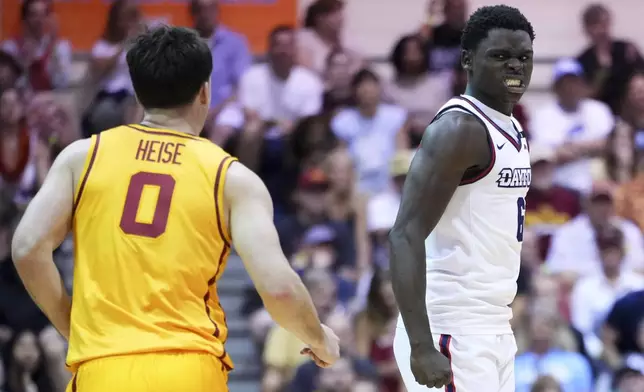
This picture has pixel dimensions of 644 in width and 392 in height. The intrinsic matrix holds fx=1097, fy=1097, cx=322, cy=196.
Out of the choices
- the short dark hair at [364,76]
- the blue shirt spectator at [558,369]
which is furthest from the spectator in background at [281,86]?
the blue shirt spectator at [558,369]

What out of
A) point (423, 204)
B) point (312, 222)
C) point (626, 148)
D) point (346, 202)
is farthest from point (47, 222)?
point (626, 148)

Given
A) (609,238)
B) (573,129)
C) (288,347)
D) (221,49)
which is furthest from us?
(221,49)

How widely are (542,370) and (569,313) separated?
83cm

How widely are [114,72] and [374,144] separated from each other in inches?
101

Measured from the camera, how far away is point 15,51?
10766 mm

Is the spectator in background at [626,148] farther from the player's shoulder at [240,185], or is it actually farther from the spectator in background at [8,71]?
the player's shoulder at [240,185]

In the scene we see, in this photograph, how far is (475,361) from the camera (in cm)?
395

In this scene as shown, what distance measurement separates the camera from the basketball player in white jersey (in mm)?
3859

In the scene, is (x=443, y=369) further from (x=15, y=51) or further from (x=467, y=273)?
(x=15, y=51)

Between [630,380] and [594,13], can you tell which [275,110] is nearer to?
[594,13]

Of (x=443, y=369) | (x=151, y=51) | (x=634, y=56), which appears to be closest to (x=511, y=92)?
(x=443, y=369)

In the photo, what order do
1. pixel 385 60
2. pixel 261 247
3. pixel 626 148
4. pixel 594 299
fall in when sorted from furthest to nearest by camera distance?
1. pixel 385 60
2. pixel 626 148
3. pixel 594 299
4. pixel 261 247

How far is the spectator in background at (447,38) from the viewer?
10062mm

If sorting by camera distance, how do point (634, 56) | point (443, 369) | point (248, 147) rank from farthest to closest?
point (634, 56) → point (248, 147) → point (443, 369)
